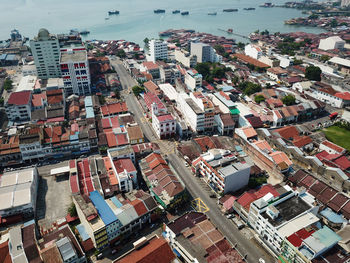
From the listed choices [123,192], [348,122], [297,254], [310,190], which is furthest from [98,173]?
[348,122]

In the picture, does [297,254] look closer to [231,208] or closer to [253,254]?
[253,254]

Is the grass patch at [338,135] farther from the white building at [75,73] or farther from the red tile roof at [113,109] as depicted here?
the white building at [75,73]

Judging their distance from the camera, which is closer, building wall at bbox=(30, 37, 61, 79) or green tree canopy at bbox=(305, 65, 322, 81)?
building wall at bbox=(30, 37, 61, 79)

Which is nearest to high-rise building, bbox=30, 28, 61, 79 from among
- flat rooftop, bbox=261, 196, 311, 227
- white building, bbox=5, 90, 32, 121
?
white building, bbox=5, 90, 32, 121

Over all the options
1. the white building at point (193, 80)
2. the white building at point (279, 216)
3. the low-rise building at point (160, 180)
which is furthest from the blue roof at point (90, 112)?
the white building at point (279, 216)

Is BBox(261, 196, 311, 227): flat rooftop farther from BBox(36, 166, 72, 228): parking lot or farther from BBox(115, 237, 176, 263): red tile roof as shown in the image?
BBox(36, 166, 72, 228): parking lot

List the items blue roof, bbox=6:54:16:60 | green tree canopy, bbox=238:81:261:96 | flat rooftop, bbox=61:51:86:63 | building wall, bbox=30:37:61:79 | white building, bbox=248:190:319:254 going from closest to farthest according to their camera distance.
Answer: white building, bbox=248:190:319:254 < flat rooftop, bbox=61:51:86:63 < green tree canopy, bbox=238:81:261:96 < building wall, bbox=30:37:61:79 < blue roof, bbox=6:54:16:60

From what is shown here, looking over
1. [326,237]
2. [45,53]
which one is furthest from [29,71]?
[326,237]
